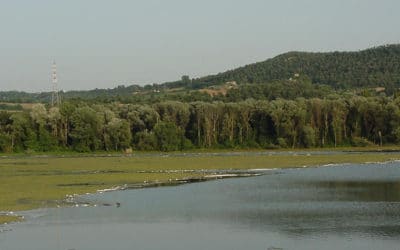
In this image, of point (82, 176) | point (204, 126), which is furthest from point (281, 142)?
point (82, 176)

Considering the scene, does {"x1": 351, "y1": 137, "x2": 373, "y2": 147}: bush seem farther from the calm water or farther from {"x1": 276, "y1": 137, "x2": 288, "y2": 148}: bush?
the calm water

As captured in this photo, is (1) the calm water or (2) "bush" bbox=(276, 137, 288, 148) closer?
(1) the calm water

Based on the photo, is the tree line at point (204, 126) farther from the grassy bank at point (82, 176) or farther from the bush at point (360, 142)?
the grassy bank at point (82, 176)

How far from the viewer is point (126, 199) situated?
46.7m

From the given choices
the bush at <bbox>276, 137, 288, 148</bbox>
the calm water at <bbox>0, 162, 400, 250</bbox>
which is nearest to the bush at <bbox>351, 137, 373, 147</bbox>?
the bush at <bbox>276, 137, 288, 148</bbox>

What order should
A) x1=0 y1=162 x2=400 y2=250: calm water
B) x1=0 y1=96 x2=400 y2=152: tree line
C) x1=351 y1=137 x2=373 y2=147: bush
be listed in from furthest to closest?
x1=351 y1=137 x2=373 y2=147: bush, x1=0 y1=96 x2=400 y2=152: tree line, x1=0 y1=162 x2=400 y2=250: calm water

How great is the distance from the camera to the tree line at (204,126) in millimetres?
114688

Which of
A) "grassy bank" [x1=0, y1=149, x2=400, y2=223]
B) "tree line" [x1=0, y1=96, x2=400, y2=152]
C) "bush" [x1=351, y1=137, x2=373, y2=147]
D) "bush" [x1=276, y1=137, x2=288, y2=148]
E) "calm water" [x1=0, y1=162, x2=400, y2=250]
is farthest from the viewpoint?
"bush" [x1=351, y1=137, x2=373, y2=147]

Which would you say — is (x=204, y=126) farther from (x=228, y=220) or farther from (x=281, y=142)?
(x=228, y=220)

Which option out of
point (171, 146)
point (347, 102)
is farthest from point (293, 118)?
point (171, 146)

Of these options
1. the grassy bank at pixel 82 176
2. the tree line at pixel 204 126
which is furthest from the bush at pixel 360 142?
the grassy bank at pixel 82 176

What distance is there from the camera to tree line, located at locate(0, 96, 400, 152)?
4515 inches

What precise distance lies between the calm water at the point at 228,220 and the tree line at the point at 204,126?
198 ft

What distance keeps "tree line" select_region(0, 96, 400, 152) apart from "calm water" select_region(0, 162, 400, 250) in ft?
198
